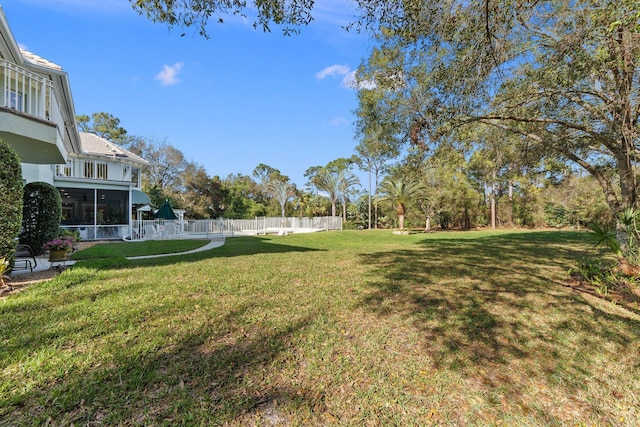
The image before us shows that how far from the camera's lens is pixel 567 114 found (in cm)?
650

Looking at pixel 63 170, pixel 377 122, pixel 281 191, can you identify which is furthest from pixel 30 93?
pixel 281 191

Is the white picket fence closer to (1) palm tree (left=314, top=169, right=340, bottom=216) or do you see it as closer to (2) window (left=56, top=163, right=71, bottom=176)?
(2) window (left=56, top=163, right=71, bottom=176)

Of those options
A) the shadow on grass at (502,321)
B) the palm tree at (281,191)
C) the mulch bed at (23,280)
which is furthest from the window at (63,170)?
the palm tree at (281,191)

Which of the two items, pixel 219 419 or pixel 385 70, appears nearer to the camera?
pixel 219 419

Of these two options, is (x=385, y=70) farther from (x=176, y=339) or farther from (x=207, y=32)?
(x=176, y=339)

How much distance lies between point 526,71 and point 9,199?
1067cm

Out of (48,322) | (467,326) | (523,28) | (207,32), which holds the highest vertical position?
(523,28)

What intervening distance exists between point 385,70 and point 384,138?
1.88 metres

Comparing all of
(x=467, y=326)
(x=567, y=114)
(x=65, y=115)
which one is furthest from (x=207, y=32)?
(x=65, y=115)

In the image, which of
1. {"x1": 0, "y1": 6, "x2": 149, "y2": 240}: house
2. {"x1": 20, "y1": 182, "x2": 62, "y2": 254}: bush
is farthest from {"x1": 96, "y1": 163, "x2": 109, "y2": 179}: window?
{"x1": 20, "y1": 182, "x2": 62, "y2": 254}: bush

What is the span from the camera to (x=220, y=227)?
21.9 m

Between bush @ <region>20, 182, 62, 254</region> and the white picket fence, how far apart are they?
738cm

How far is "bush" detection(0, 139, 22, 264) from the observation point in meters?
5.32

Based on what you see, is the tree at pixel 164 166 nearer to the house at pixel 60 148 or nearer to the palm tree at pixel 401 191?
the house at pixel 60 148
